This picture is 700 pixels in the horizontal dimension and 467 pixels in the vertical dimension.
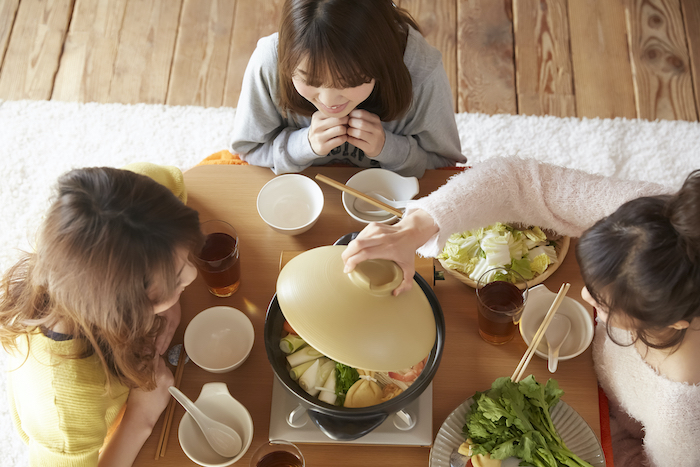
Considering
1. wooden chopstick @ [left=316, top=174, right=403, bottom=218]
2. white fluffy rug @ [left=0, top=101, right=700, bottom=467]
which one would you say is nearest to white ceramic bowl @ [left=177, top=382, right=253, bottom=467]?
wooden chopstick @ [left=316, top=174, right=403, bottom=218]

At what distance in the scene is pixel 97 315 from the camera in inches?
36.5

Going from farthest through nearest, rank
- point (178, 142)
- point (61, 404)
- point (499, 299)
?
point (178, 142) < point (499, 299) < point (61, 404)

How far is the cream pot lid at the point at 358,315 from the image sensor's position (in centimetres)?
77

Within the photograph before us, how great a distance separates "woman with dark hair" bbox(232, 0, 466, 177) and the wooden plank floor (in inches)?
44.4

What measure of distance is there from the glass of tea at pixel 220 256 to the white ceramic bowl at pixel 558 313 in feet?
2.02

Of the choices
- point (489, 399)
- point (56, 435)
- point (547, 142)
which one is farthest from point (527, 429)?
point (547, 142)

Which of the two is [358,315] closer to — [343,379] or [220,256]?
[343,379]

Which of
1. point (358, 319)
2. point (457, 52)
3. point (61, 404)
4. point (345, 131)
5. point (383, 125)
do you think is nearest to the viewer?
Answer: point (358, 319)

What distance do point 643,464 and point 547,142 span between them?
147 cm

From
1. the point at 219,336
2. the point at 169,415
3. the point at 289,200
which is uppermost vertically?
the point at 289,200

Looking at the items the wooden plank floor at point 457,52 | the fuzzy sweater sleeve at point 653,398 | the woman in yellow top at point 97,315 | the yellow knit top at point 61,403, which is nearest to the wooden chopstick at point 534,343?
the fuzzy sweater sleeve at point 653,398

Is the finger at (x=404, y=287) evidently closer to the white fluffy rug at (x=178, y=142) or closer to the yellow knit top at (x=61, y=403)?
the yellow knit top at (x=61, y=403)

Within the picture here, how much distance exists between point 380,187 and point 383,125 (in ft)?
0.70

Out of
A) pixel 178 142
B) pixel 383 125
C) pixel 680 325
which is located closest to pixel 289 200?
pixel 383 125
